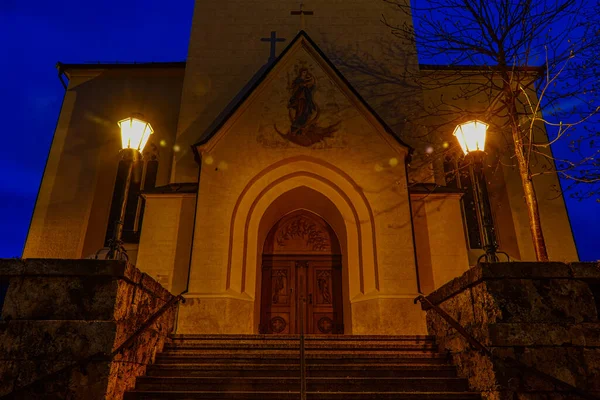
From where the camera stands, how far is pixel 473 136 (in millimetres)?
7215

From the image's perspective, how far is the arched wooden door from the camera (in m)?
11.7

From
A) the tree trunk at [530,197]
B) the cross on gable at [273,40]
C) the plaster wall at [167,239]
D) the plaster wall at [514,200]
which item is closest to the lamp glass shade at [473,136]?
the tree trunk at [530,197]

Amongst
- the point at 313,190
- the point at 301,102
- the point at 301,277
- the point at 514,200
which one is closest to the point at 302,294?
the point at 301,277

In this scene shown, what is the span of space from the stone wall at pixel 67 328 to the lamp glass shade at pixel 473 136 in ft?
18.4

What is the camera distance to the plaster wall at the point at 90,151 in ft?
43.5

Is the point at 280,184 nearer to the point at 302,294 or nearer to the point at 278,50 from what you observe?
the point at 302,294

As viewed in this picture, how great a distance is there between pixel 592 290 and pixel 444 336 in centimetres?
211

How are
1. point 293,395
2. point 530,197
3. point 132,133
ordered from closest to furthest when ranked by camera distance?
1. point 293,395
2. point 132,133
3. point 530,197

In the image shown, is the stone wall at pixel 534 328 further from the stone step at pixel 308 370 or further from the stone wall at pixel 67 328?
the stone wall at pixel 67 328

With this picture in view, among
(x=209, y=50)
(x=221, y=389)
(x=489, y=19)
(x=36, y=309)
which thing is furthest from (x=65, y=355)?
(x=209, y=50)

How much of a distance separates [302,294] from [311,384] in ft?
21.2

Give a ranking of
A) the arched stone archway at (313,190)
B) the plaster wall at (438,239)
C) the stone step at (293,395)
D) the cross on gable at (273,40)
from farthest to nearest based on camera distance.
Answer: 1. the cross on gable at (273,40)
2. the plaster wall at (438,239)
3. the arched stone archway at (313,190)
4. the stone step at (293,395)

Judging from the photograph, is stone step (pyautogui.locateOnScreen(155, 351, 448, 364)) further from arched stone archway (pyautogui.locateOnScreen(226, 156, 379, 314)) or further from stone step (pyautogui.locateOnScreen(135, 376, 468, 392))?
arched stone archway (pyautogui.locateOnScreen(226, 156, 379, 314))

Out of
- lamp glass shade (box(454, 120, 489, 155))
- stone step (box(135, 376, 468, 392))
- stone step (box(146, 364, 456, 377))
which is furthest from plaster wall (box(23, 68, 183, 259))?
lamp glass shade (box(454, 120, 489, 155))
